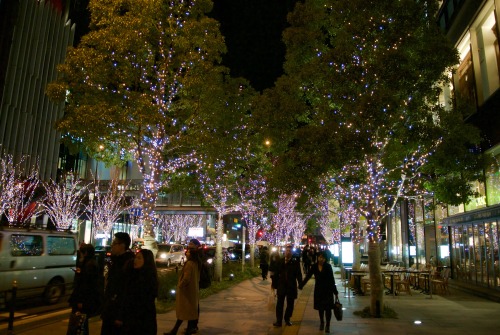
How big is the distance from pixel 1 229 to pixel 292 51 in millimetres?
8914

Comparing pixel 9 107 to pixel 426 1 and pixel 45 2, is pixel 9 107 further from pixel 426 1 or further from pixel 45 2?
pixel 426 1

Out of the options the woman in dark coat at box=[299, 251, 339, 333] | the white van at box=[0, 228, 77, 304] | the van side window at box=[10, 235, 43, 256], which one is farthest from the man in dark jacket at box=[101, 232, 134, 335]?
the van side window at box=[10, 235, 43, 256]

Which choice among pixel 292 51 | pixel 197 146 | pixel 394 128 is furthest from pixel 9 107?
pixel 394 128

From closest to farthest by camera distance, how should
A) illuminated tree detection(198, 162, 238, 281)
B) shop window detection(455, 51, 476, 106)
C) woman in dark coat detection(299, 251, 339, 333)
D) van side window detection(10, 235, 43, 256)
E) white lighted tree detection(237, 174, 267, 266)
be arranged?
woman in dark coat detection(299, 251, 339, 333), van side window detection(10, 235, 43, 256), shop window detection(455, 51, 476, 106), illuminated tree detection(198, 162, 238, 281), white lighted tree detection(237, 174, 267, 266)

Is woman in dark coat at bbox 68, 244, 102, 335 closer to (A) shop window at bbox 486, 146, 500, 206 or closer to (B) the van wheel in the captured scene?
(B) the van wheel

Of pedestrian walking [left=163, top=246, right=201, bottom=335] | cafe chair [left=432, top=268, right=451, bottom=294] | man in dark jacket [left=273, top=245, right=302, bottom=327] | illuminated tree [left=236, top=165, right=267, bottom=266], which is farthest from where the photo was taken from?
illuminated tree [left=236, top=165, right=267, bottom=266]

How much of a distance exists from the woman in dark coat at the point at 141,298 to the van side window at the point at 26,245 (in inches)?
294

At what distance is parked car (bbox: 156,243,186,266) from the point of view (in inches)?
1153

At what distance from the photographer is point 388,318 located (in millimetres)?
9953

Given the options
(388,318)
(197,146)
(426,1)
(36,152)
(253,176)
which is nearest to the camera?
(388,318)

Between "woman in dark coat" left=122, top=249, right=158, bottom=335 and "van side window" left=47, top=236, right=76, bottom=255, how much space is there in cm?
829

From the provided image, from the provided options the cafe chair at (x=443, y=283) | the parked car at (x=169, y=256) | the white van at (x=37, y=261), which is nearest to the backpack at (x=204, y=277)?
the white van at (x=37, y=261)

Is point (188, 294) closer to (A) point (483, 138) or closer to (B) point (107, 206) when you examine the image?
(A) point (483, 138)

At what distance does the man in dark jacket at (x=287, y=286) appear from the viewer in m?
8.85
